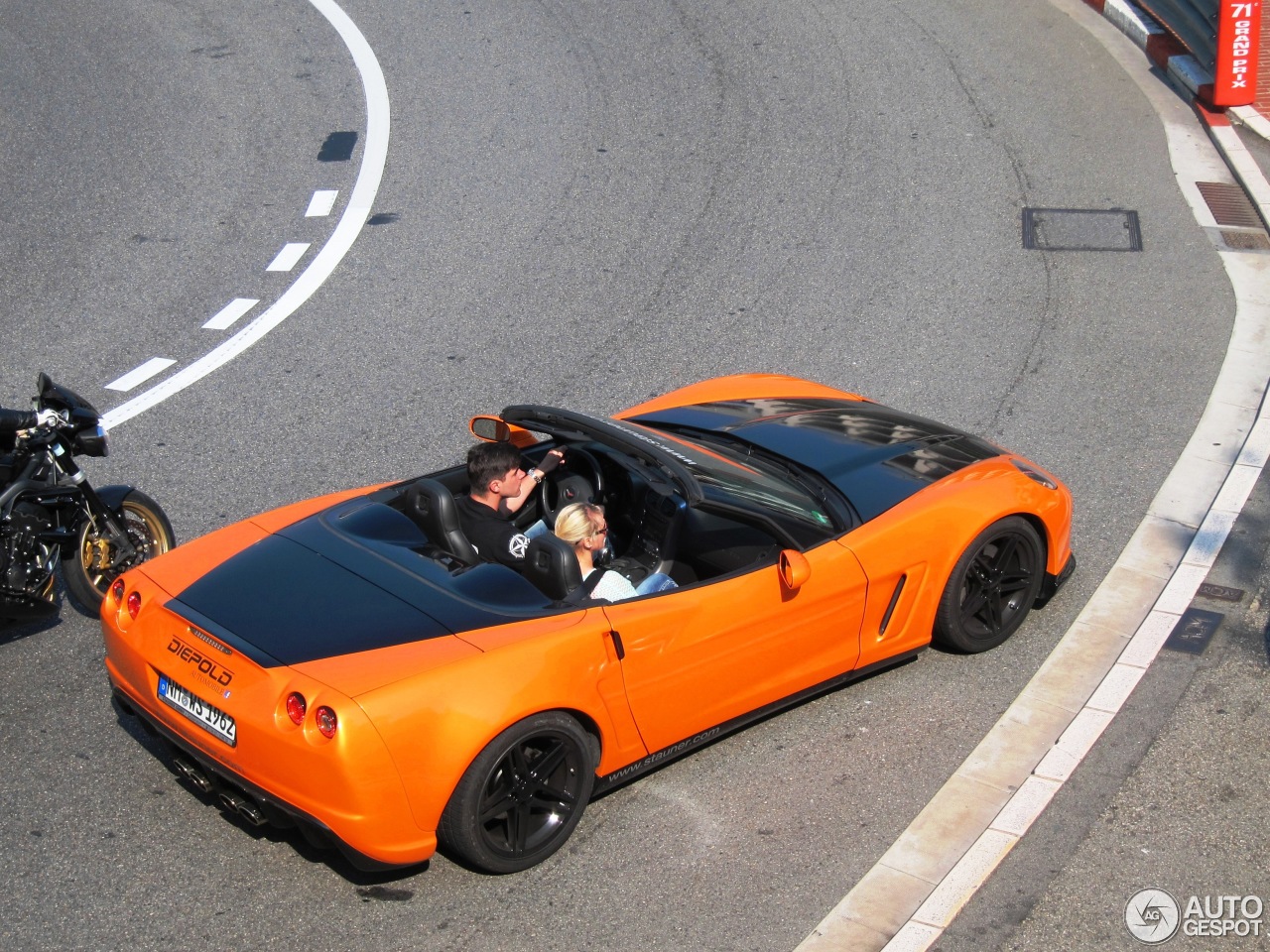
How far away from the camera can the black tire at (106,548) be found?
6109mm

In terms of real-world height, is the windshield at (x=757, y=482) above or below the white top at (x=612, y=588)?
above

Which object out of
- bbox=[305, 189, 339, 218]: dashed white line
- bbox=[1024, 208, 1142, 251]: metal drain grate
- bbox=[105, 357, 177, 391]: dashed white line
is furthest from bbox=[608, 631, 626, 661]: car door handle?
bbox=[305, 189, 339, 218]: dashed white line

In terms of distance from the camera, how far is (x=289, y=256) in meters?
10.4

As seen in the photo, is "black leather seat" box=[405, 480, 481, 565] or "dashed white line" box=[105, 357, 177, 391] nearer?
"black leather seat" box=[405, 480, 481, 565]

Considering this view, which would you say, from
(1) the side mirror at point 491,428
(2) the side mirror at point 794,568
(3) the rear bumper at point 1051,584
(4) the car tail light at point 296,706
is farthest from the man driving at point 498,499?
(3) the rear bumper at point 1051,584

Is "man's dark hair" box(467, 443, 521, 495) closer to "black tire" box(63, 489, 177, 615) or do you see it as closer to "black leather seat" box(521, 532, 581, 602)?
"black leather seat" box(521, 532, 581, 602)

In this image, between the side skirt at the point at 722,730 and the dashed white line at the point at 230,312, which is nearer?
the side skirt at the point at 722,730

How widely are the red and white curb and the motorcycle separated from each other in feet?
11.8

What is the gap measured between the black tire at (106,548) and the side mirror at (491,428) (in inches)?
65.1

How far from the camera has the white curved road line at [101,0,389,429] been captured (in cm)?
862

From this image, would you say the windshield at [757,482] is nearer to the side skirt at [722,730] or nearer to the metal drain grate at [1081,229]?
the side skirt at [722,730]

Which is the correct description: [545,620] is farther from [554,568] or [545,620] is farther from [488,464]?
[488,464]

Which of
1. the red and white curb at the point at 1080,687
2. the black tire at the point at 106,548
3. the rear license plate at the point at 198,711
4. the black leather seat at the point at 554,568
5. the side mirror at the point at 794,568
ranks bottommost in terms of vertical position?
the red and white curb at the point at 1080,687

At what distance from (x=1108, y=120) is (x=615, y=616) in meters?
9.37
